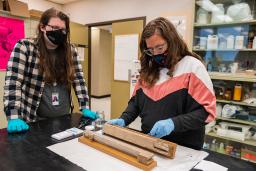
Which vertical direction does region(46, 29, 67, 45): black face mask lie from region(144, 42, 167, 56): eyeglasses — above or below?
above

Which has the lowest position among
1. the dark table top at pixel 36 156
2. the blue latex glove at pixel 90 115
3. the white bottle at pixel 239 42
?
the dark table top at pixel 36 156

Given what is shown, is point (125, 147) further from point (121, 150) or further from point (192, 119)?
point (192, 119)

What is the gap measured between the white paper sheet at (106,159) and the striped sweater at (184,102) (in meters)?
0.11

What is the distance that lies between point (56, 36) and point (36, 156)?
917 mm

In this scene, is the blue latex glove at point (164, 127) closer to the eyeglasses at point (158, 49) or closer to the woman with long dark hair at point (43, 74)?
the eyeglasses at point (158, 49)

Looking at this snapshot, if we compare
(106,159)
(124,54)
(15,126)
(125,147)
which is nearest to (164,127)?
(125,147)

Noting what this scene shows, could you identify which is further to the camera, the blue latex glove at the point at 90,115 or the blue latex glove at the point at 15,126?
the blue latex glove at the point at 90,115

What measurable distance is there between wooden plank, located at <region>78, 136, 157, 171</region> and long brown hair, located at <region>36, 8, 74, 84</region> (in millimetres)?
619

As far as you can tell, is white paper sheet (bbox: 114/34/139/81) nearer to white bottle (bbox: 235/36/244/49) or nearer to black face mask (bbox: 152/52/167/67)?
white bottle (bbox: 235/36/244/49)

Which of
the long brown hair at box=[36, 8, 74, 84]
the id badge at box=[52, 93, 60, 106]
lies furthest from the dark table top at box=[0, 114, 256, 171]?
the long brown hair at box=[36, 8, 74, 84]

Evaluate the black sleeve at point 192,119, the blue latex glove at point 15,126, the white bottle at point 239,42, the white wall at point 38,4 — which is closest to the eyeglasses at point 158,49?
the black sleeve at point 192,119

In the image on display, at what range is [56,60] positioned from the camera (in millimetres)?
1606

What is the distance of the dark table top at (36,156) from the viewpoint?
0.88 m

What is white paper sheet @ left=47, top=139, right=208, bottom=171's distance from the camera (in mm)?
878
